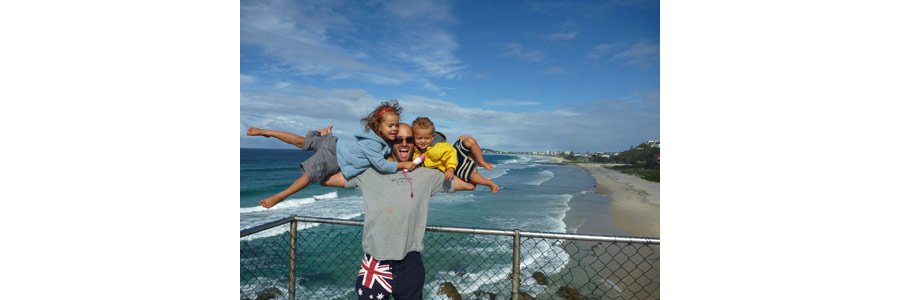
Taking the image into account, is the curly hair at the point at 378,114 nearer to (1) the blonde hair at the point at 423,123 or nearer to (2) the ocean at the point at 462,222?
(1) the blonde hair at the point at 423,123

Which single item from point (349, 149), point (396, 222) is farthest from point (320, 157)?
point (396, 222)

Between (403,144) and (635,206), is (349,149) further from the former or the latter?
(635,206)

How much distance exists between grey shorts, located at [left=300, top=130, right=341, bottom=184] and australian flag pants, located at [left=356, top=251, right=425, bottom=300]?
0.33 metres

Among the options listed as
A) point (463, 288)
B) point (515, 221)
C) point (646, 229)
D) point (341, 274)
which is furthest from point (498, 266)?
point (646, 229)

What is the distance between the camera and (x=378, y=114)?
1.41 m

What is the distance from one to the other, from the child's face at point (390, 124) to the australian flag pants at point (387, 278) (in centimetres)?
45

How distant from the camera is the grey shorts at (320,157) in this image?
1.42 m

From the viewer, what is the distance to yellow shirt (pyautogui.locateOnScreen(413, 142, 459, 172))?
4.73 ft

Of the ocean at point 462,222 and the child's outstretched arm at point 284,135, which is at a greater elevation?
the child's outstretched arm at point 284,135

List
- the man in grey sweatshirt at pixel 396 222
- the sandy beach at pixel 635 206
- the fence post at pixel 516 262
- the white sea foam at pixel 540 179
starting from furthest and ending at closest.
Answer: the white sea foam at pixel 540 179 < the sandy beach at pixel 635 206 < the fence post at pixel 516 262 < the man in grey sweatshirt at pixel 396 222

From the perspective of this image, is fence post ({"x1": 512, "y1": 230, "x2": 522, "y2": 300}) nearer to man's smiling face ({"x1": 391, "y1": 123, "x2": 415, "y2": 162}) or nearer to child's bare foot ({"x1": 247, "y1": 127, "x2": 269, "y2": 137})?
man's smiling face ({"x1": 391, "y1": 123, "x2": 415, "y2": 162})

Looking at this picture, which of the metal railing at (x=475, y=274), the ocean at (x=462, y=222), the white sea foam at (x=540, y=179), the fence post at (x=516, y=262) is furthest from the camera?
the white sea foam at (x=540, y=179)

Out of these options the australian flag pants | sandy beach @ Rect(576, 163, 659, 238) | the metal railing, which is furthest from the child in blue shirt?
sandy beach @ Rect(576, 163, 659, 238)

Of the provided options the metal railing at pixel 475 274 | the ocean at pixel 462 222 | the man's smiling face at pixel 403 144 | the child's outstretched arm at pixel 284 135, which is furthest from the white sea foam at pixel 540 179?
the child's outstretched arm at pixel 284 135
